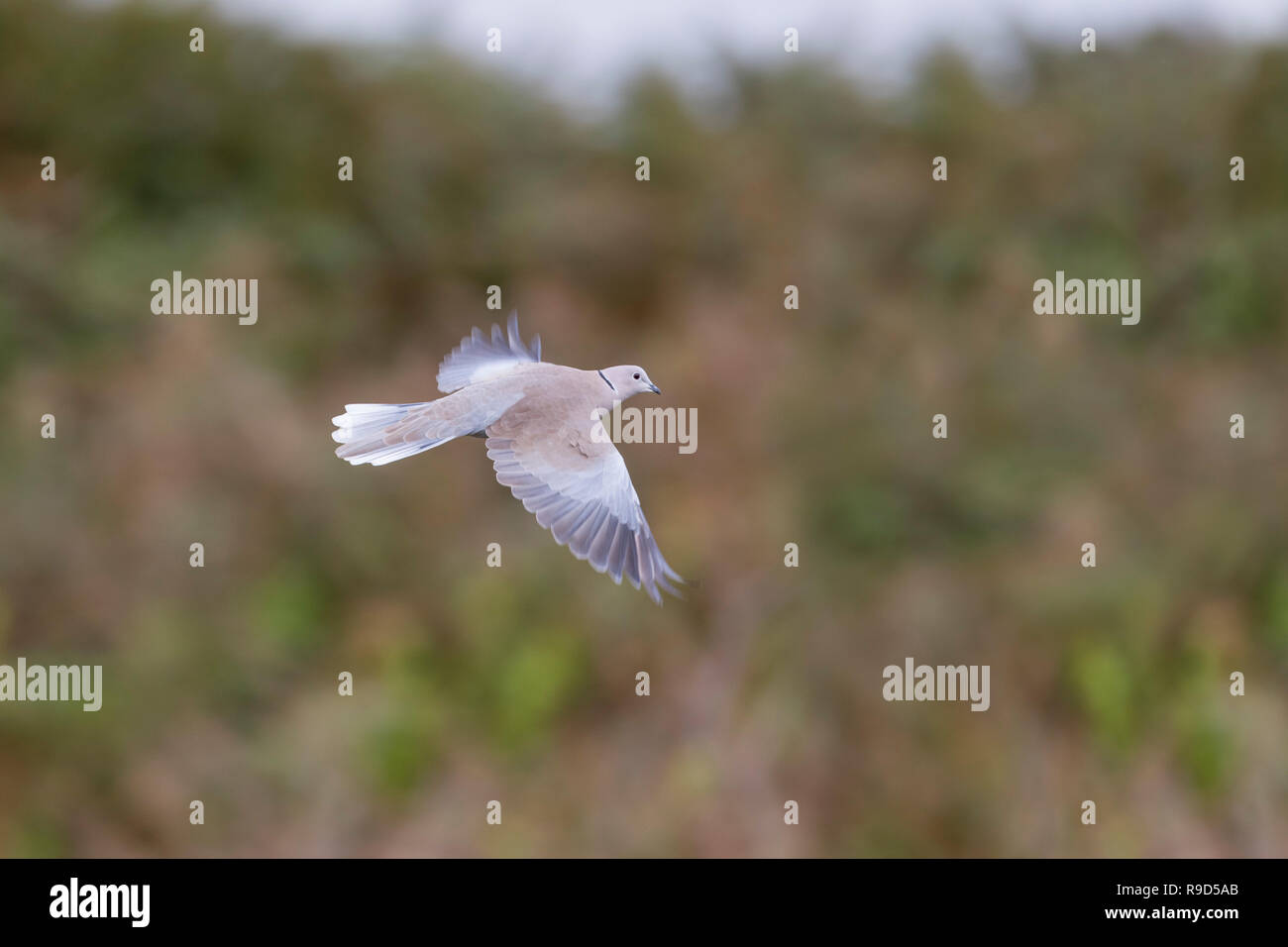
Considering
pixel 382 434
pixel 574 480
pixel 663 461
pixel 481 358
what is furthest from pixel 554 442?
pixel 663 461

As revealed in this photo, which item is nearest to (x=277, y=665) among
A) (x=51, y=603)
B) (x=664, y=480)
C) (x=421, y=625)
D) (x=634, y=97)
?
(x=421, y=625)

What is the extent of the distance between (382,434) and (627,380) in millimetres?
765

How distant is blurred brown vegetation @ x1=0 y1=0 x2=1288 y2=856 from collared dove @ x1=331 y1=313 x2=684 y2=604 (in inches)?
281

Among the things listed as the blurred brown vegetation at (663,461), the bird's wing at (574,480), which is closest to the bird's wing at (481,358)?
the bird's wing at (574,480)

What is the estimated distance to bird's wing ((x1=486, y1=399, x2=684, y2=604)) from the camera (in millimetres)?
3975

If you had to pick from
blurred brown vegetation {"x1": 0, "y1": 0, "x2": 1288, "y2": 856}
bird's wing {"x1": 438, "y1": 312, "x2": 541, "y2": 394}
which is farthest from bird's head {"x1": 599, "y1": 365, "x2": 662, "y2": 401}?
blurred brown vegetation {"x1": 0, "y1": 0, "x2": 1288, "y2": 856}

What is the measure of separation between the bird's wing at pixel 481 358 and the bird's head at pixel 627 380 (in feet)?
1.62

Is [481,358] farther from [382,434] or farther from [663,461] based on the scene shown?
[663,461]

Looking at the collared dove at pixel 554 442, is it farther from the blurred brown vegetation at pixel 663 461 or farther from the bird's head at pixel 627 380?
the blurred brown vegetation at pixel 663 461

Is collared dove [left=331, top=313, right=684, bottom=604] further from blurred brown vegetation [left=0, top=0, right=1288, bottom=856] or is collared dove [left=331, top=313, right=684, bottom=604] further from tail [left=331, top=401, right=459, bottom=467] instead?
blurred brown vegetation [left=0, top=0, right=1288, bottom=856]

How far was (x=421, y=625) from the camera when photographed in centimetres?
1297

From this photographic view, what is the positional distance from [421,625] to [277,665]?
137cm

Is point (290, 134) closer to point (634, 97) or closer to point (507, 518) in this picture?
point (634, 97)

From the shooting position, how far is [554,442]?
407 cm
